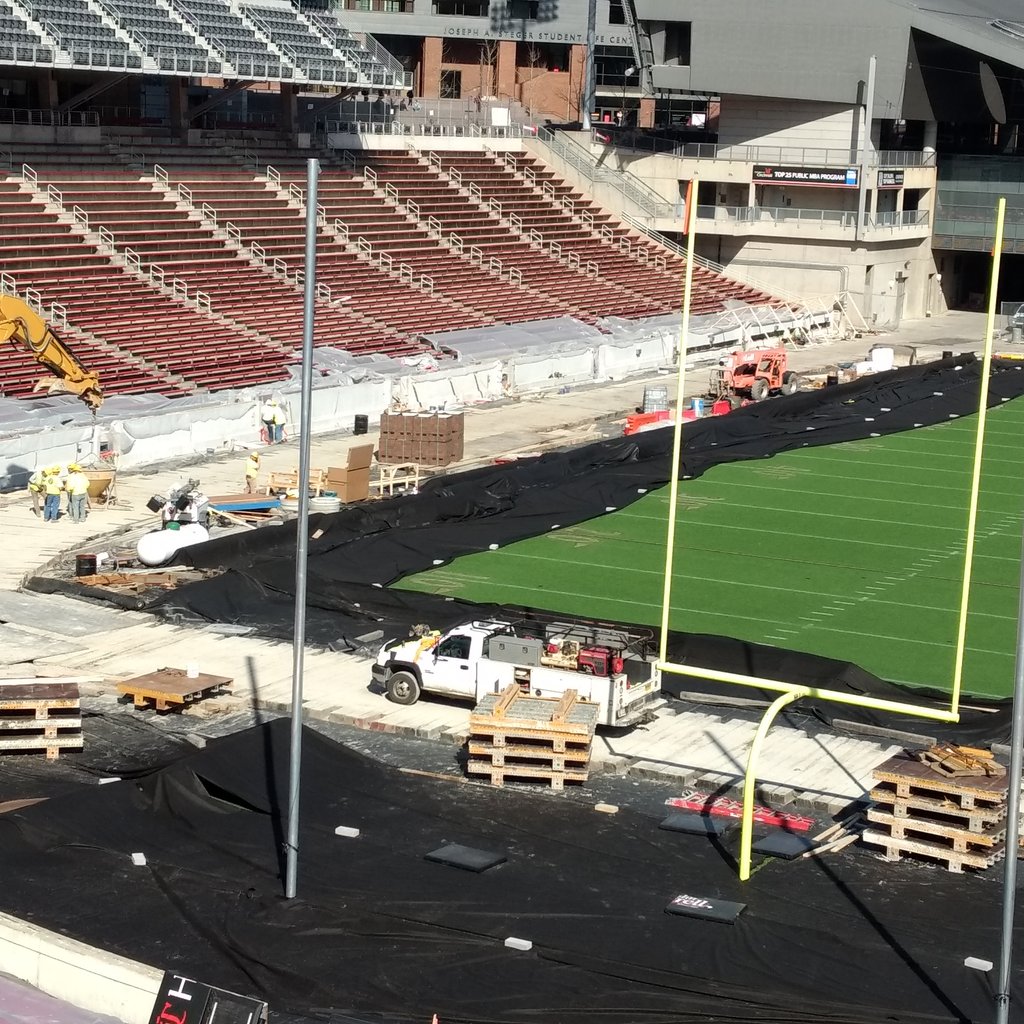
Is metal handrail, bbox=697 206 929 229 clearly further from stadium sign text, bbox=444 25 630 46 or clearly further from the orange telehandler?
stadium sign text, bbox=444 25 630 46

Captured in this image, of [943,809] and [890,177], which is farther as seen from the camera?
[890,177]

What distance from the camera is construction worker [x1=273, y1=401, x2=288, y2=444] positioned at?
37.4m

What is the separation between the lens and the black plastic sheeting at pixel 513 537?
22.7m

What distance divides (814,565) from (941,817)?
40.3 feet

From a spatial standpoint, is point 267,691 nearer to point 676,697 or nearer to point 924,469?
point 676,697

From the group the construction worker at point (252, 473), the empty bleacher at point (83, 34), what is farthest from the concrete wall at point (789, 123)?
the construction worker at point (252, 473)

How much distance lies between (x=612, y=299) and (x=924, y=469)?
67.6 ft

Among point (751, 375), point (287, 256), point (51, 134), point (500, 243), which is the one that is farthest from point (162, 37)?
point (751, 375)

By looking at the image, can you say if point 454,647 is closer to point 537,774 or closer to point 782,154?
point 537,774

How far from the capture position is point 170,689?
70.6 feet

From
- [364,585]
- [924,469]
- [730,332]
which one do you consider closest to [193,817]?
[364,585]

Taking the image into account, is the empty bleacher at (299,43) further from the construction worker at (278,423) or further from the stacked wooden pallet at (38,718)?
the stacked wooden pallet at (38,718)

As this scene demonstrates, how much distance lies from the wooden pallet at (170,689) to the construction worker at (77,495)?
8941 mm

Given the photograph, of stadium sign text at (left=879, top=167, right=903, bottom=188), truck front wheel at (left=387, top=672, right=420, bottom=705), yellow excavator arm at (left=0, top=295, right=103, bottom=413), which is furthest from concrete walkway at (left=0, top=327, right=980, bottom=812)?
stadium sign text at (left=879, top=167, right=903, bottom=188)
